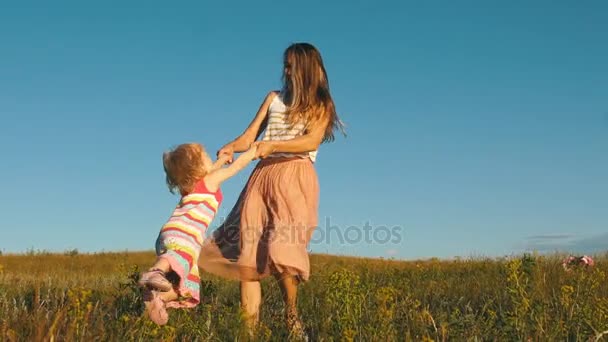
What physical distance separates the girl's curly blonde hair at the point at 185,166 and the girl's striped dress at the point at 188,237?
0.27 feet

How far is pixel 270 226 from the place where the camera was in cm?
620

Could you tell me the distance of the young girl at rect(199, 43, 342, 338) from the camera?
19.9 ft

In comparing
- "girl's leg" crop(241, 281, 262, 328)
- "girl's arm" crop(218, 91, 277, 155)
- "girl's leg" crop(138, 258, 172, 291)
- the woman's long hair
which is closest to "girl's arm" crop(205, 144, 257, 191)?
"girl's arm" crop(218, 91, 277, 155)

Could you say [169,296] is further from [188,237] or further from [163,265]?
[188,237]

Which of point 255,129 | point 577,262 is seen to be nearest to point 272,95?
point 255,129

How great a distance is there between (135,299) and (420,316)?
2.62m

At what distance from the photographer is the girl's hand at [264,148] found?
5.90 meters

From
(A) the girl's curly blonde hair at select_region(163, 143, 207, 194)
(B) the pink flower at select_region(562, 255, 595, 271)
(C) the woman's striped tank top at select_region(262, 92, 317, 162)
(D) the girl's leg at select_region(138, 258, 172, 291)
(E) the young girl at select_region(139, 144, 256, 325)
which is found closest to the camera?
(D) the girl's leg at select_region(138, 258, 172, 291)

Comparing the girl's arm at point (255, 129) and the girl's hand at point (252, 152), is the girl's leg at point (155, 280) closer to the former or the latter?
the girl's hand at point (252, 152)

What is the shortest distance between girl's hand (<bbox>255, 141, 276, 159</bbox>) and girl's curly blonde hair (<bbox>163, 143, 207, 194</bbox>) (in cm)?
48

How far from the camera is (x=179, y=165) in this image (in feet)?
18.9

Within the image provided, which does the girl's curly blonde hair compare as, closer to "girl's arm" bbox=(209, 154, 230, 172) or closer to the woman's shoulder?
"girl's arm" bbox=(209, 154, 230, 172)

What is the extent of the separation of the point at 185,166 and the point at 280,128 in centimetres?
100

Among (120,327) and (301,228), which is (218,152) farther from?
(120,327)
